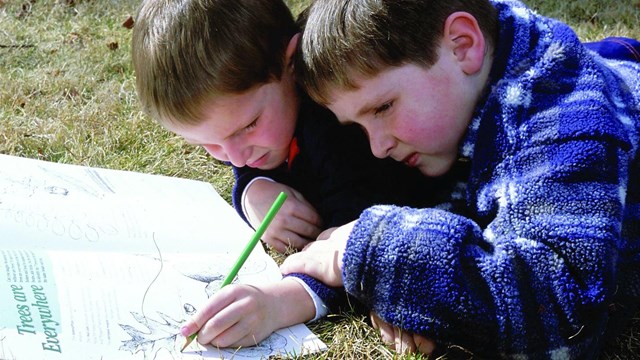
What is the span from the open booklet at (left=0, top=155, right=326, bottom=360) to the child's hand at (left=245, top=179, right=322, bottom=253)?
0.16ft

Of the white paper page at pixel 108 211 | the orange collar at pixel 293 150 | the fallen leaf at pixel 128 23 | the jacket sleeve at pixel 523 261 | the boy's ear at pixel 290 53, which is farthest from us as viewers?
the fallen leaf at pixel 128 23

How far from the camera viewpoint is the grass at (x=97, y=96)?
2047 millimetres

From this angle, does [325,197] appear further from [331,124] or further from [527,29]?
[527,29]

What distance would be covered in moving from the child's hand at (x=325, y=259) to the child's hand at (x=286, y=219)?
0.14 meters

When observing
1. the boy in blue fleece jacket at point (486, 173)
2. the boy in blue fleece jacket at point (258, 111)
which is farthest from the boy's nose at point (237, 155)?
the boy in blue fleece jacket at point (486, 173)

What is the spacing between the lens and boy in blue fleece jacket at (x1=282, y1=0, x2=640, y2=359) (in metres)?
1.28

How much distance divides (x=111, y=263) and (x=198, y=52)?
0.46 meters

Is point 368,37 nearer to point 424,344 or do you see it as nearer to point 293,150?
point 293,150

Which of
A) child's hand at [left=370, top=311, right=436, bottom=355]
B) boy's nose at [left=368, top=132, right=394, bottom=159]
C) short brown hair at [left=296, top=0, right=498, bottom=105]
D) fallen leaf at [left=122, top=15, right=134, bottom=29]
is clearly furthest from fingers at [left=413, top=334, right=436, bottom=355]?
fallen leaf at [left=122, top=15, right=134, bottom=29]

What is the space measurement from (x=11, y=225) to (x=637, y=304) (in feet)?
3.95

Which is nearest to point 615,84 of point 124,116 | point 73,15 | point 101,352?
point 101,352

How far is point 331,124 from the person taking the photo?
1.73 metres

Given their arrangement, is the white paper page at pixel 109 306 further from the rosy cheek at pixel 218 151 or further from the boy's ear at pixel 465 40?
the boy's ear at pixel 465 40

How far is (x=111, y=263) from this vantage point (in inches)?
59.7
